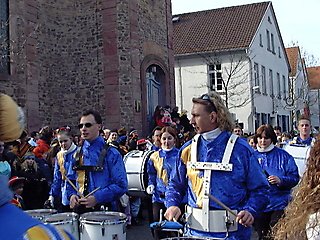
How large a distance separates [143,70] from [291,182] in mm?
13329

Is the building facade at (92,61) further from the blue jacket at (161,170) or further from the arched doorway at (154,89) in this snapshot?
the blue jacket at (161,170)

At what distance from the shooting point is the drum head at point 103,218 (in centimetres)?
463

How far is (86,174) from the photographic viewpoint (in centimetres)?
522

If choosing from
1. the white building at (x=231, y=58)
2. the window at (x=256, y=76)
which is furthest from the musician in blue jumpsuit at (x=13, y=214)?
the window at (x=256, y=76)

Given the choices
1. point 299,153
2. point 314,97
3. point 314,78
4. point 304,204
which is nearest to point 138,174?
point 299,153

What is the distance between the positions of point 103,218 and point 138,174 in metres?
3.93

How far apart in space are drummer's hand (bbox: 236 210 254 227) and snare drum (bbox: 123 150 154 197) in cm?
493

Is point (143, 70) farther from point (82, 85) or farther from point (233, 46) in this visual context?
point (233, 46)

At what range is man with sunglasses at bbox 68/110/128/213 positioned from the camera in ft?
16.6

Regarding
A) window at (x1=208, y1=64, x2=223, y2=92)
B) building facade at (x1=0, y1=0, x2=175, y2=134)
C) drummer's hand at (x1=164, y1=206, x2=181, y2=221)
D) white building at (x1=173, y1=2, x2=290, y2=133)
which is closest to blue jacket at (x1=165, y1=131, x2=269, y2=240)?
drummer's hand at (x1=164, y1=206, x2=181, y2=221)

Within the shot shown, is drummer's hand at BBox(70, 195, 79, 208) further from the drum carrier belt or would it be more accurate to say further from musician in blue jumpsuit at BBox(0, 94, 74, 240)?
musician in blue jumpsuit at BBox(0, 94, 74, 240)

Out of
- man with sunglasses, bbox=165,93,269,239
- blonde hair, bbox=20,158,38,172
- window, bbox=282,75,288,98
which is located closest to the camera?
man with sunglasses, bbox=165,93,269,239

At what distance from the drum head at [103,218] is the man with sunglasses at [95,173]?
20cm

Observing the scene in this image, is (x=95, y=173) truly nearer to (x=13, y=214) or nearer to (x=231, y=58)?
(x=13, y=214)
